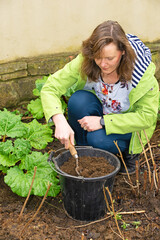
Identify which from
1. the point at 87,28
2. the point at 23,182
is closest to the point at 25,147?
the point at 23,182

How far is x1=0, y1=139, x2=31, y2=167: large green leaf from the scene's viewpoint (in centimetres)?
226

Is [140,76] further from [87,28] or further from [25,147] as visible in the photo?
[87,28]

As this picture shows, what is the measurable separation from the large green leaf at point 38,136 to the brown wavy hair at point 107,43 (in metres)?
0.65

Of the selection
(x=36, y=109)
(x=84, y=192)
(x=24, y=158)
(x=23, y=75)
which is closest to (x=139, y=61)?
(x=84, y=192)

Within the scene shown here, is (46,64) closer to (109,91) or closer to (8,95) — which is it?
(8,95)

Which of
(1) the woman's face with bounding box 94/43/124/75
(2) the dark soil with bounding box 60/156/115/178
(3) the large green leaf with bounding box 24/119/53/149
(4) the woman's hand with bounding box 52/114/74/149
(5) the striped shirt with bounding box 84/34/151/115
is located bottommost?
(3) the large green leaf with bounding box 24/119/53/149

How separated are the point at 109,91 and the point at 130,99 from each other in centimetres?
21

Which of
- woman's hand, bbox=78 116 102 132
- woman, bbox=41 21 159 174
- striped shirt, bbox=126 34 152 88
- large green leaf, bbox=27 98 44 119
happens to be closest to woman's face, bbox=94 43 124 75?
woman, bbox=41 21 159 174

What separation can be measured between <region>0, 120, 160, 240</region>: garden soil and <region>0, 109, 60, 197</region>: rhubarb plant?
15 centimetres

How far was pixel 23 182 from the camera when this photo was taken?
7.05 ft

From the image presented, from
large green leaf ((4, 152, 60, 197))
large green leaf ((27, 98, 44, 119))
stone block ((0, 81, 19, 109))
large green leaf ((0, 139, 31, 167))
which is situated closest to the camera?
large green leaf ((4, 152, 60, 197))

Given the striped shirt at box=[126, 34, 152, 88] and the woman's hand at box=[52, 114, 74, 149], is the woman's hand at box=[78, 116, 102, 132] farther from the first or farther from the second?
the striped shirt at box=[126, 34, 152, 88]

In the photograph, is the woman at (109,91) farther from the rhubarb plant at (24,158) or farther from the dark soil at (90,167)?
the rhubarb plant at (24,158)

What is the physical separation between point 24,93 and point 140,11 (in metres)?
1.83
